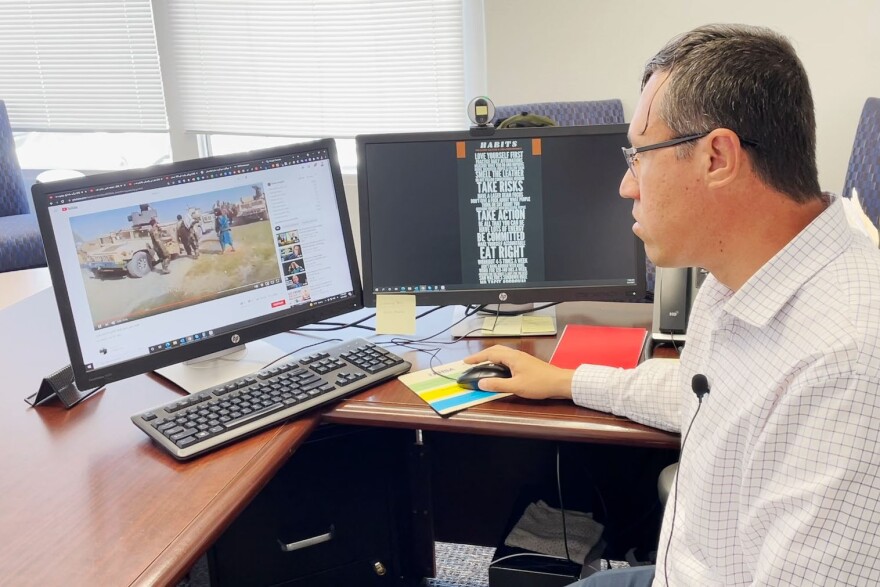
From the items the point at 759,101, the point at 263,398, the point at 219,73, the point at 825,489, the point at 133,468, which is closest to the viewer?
the point at 825,489

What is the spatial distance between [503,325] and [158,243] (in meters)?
0.73

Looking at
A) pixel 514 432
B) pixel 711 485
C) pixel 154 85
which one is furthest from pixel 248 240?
pixel 154 85

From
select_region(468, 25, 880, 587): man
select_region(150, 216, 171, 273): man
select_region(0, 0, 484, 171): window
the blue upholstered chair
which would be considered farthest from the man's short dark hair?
the blue upholstered chair

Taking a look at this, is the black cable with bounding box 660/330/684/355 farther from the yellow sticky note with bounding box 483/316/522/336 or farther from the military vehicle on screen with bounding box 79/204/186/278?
the military vehicle on screen with bounding box 79/204/186/278

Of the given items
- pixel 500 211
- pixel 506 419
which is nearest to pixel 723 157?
pixel 506 419

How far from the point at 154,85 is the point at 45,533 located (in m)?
3.34

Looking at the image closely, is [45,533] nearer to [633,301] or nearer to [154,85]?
[633,301]

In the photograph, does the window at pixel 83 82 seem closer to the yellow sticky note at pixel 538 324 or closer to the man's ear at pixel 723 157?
the yellow sticky note at pixel 538 324

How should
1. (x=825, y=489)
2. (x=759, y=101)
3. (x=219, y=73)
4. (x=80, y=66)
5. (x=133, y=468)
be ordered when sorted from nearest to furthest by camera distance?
(x=825, y=489) < (x=759, y=101) < (x=133, y=468) < (x=219, y=73) < (x=80, y=66)

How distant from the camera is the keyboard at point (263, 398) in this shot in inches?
54.8

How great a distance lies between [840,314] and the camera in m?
0.95

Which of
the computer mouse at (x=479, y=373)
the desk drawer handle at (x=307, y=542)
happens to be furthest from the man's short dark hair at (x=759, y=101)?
the desk drawer handle at (x=307, y=542)

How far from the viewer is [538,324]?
1814 millimetres

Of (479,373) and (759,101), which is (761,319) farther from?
(479,373)
